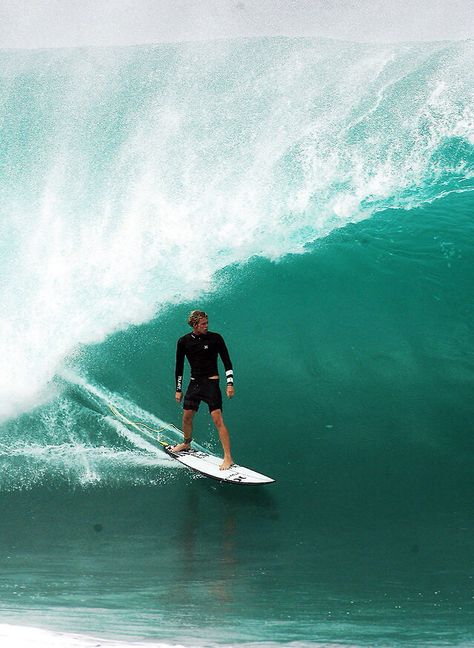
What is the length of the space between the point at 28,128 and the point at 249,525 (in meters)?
10.3

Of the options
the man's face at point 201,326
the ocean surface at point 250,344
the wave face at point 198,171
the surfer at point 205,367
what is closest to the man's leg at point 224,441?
the surfer at point 205,367

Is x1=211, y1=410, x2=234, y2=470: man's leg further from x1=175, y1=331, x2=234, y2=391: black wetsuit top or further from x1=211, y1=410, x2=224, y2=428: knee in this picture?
x1=175, y1=331, x2=234, y2=391: black wetsuit top

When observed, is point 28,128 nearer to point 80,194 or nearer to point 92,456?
point 80,194

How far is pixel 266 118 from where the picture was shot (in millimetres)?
12133

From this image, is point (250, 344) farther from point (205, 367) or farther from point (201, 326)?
point (201, 326)

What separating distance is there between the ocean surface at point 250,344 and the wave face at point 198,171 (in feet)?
0.13

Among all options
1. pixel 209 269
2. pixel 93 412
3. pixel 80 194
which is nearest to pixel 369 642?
pixel 93 412

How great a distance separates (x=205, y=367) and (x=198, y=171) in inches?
211

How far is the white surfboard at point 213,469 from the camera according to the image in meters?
6.38

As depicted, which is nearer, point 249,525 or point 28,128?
point 249,525

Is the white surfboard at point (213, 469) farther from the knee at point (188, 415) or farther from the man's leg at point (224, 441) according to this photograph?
the knee at point (188, 415)

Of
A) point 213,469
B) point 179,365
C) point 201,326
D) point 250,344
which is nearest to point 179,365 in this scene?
point 179,365

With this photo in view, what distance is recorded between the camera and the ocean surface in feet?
15.5

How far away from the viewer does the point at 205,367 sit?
6.70 meters
